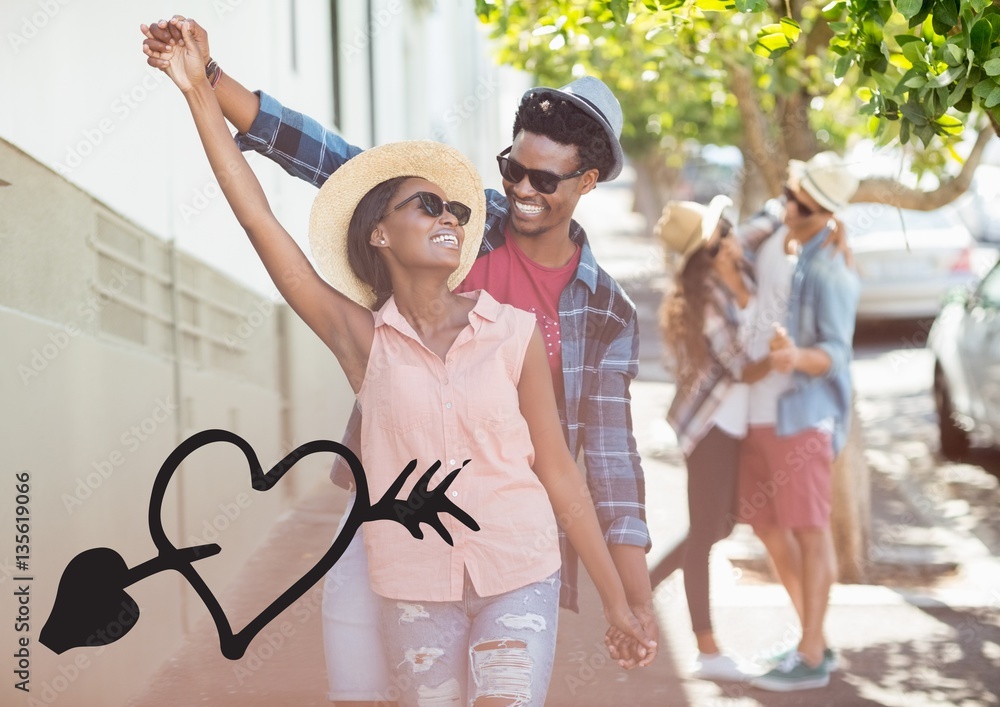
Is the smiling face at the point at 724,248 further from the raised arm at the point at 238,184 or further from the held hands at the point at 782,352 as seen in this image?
the raised arm at the point at 238,184

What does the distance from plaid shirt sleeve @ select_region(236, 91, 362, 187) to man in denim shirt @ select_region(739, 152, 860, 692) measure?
2008mm

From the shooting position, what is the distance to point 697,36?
225 inches

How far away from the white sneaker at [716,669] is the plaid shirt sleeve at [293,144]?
91.3 inches

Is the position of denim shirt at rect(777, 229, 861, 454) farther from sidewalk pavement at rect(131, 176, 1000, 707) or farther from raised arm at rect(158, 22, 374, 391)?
raised arm at rect(158, 22, 374, 391)

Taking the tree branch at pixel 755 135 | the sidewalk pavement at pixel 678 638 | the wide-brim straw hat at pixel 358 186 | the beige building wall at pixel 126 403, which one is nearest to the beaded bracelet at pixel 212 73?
the wide-brim straw hat at pixel 358 186

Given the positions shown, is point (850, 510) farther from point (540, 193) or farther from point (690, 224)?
point (540, 193)

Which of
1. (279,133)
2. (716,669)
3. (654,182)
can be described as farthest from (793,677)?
(654,182)

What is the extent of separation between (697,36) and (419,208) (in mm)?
2699

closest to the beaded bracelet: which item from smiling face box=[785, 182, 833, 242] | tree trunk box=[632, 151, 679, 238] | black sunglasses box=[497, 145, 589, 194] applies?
black sunglasses box=[497, 145, 589, 194]

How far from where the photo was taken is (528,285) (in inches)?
151

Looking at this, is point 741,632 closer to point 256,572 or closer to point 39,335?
point 256,572

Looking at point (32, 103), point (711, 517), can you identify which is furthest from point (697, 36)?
point (32, 103)

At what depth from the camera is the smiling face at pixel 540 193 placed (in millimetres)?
3777

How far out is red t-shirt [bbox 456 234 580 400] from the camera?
380 centimetres
